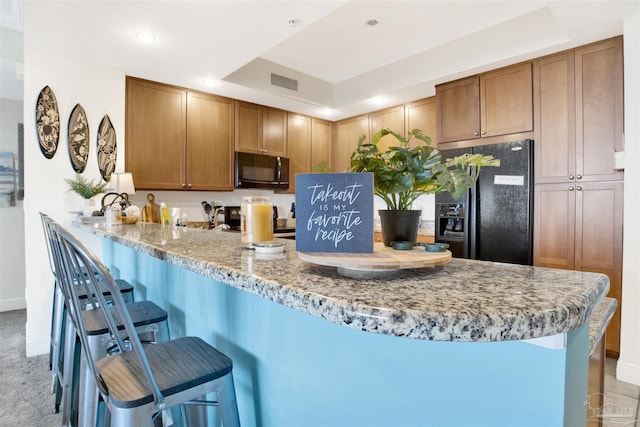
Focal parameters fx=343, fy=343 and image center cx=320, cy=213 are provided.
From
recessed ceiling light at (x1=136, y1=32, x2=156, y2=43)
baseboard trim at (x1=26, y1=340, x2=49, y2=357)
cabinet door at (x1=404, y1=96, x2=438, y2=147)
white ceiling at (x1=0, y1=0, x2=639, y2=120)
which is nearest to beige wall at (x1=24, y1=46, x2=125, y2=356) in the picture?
baseboard trim at (x1=26, y1=340, x2=49, y2=357)

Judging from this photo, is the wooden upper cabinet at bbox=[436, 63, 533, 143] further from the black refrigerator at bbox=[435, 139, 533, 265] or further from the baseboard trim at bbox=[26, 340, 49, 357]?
the baseboard trim at bbox=[26, 340, 49, 357]

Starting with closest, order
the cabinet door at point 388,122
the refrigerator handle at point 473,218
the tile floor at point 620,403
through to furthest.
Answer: the tile floor at point 620,403 < the refrigerator handle at point 473,218 < the cabinet door at point 388,122

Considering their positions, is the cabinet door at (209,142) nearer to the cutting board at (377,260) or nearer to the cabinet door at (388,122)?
the cabinet door at (388,122)

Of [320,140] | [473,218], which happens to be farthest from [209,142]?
[473,218]

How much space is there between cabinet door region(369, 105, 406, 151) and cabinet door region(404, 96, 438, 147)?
7 centimetres

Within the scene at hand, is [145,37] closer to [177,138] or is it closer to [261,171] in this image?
[177,138]

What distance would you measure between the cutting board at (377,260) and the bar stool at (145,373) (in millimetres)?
382

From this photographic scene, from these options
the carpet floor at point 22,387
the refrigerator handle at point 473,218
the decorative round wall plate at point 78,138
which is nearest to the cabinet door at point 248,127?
the decorative round wall plate at point 78,138

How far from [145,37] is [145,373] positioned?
2503 mm

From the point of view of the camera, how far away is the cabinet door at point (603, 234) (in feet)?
8.01

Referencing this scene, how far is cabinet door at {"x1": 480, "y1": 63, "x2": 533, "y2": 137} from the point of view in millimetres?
2836

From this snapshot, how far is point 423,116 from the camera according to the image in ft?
12.3

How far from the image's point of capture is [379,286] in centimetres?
54

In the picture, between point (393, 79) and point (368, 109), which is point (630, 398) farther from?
point (368, 109)
